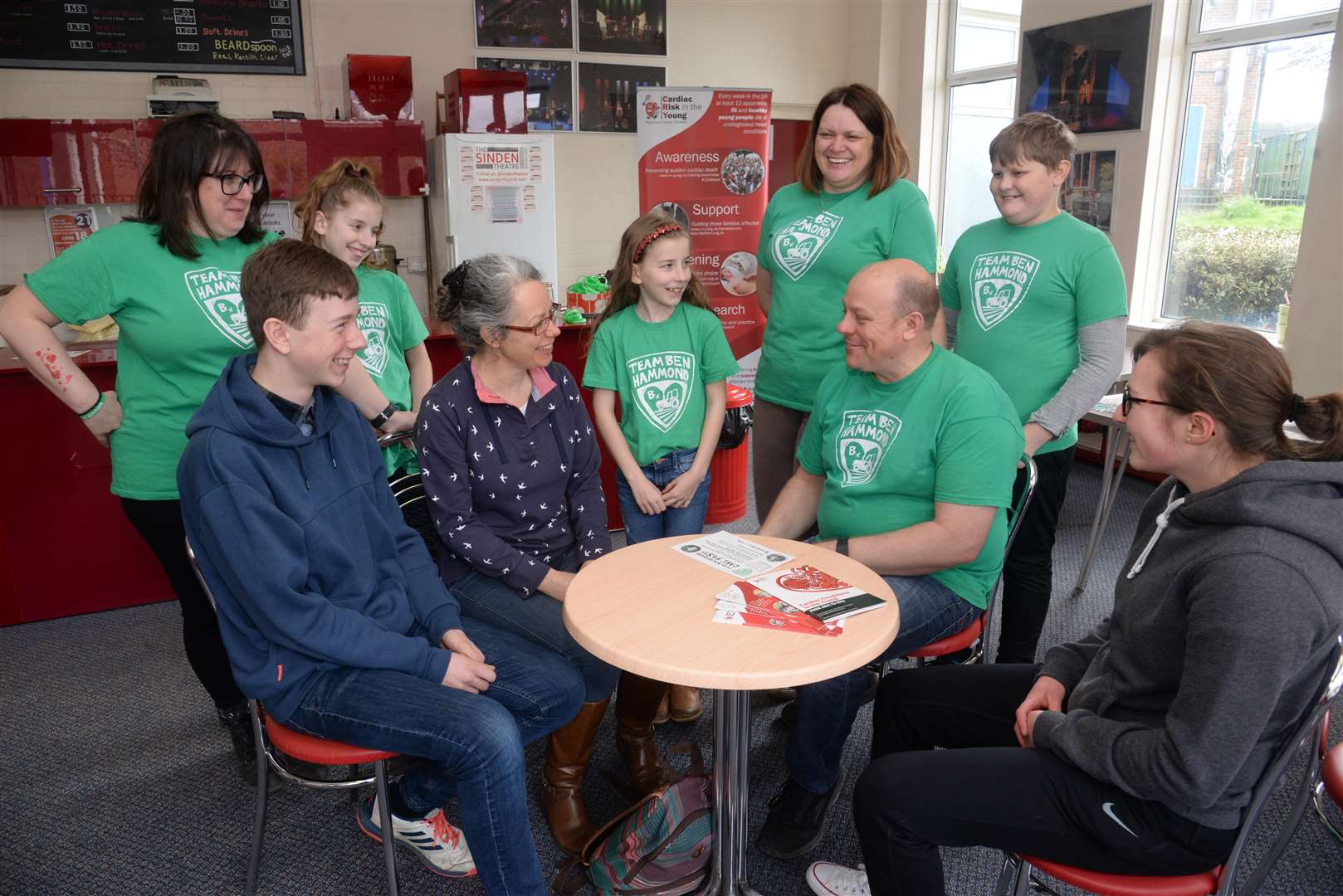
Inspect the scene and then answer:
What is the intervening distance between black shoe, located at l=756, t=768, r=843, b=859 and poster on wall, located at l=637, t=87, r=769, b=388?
322cm

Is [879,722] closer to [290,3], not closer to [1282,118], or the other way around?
[1282,118]

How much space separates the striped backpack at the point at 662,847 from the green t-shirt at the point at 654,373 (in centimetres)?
91

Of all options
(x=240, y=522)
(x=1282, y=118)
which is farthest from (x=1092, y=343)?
(x=1282, y=118)


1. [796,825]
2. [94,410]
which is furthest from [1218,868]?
[94,410]

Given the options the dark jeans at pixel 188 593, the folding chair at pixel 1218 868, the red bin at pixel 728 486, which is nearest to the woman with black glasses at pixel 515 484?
the dark jeans at pixel 188 593

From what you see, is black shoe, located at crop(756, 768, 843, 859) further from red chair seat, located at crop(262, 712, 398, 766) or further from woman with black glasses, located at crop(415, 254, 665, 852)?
red chair seat, located at crop(262, 712, 398, 766)

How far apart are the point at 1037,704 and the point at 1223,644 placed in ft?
1.47

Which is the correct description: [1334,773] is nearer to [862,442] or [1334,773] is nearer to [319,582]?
[862,442]

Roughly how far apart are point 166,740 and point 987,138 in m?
5.90

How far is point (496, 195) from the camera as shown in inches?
227

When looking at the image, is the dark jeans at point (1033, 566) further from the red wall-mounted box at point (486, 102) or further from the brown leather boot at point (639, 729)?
the red wall-mounted box at point (486, 102)

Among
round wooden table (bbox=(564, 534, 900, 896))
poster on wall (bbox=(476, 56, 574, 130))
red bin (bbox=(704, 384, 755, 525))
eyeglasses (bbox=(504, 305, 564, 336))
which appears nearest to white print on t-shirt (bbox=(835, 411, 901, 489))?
round wooden table (bbox=(564, 534, 900, 896))

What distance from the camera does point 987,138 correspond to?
20.7 ft

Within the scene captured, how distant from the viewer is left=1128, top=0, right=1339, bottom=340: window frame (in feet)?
15.0
